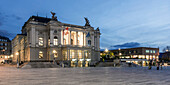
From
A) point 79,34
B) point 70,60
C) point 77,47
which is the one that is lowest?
point 70,60

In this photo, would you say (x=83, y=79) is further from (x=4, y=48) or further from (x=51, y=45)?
(x=4, y=48)

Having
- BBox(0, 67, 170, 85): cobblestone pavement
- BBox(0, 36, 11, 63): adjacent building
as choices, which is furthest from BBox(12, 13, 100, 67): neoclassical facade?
BBox(0, 36, 11, 63): adjacent building

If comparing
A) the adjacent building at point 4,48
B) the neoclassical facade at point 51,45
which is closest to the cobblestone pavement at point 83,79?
the neoclassical facade at point 51,45

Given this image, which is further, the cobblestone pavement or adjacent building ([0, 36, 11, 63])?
adjacent building ([0, 36, 11, 63])

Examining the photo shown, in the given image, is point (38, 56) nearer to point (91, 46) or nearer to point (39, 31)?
point (39, 31)

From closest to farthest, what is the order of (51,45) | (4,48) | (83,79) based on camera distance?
1. (83,79)
2. (51,45)
3. (4,48)

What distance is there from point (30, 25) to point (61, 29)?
42.6 ft

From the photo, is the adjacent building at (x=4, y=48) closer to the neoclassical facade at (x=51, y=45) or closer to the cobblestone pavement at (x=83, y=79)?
the neoclassical facade at (x=51, y=45)

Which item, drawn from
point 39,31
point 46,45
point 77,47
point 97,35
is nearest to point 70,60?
point 77,47

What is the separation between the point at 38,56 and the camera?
75438 mm

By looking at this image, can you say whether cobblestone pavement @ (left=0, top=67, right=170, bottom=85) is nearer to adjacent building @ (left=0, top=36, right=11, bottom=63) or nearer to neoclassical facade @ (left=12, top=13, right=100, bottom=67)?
neoclassical facade @ (left=12, top=13, right=100, bottom=67)

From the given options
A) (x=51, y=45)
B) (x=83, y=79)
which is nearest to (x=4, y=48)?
(x=51, y=45)

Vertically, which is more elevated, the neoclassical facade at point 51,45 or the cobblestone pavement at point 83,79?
the neoclassical facade at point 51,45

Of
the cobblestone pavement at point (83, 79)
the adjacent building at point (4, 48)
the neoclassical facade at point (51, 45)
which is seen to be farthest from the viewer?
the adjacent building at point (4, 48)
